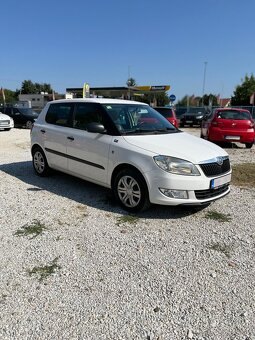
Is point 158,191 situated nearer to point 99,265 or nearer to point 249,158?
point 99,265

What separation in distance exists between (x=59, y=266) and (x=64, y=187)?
2843 mm

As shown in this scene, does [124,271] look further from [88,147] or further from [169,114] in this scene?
[169,114]

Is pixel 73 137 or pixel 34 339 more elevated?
pixel 73 137

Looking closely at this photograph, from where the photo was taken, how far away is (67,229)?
4051 mm

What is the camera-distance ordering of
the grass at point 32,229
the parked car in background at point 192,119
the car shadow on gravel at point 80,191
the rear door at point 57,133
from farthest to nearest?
1. the parked car in background at point 192,119
2. the rear door at point 57,133
3. the car shadow on gravel at point 80,191
4. the grass at point 32,229

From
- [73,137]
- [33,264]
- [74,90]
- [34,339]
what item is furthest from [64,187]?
[74,90]

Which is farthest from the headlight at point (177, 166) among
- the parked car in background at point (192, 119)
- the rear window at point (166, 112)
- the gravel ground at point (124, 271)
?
the parked car in background at point (192, 119)

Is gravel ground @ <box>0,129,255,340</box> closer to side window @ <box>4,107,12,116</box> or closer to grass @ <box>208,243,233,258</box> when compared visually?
grass @ <box>208,243,233,258</box>

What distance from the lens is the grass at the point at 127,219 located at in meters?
4.25

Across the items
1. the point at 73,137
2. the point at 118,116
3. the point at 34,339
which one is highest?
the point at 118,116

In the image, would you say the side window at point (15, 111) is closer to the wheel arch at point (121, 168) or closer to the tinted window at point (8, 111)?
the tinted window at point (8, 111)

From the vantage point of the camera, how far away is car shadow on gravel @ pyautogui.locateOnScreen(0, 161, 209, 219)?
4648 millimetres

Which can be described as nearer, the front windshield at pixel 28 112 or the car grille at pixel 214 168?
the car grille at pixel 214 168

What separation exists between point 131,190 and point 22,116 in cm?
1777
